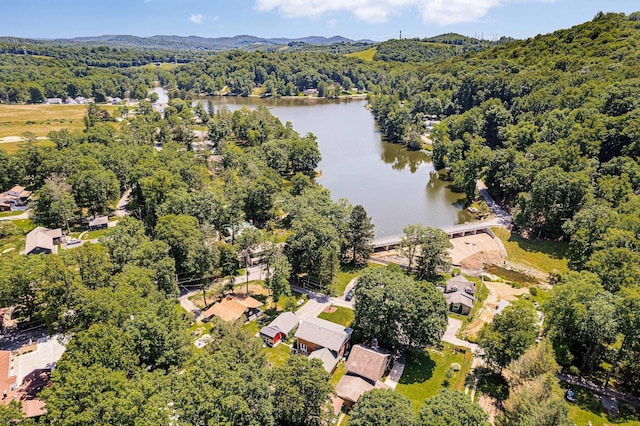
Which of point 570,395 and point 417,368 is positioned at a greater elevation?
point 570,395

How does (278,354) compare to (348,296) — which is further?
(348,296)

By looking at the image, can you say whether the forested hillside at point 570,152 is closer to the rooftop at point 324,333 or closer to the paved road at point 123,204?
the rooftop at point 324,333

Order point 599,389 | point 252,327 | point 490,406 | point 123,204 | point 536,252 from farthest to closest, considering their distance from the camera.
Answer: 1. point 123,204
2. point 536,252
3. point 252,327
4. point 599,389
5. point 490,406

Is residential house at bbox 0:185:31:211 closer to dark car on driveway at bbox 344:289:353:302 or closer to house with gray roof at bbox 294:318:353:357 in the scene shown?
house with gray roof at bbox 294:318:353:357

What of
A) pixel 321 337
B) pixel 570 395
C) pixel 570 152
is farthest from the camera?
pixel 570 152

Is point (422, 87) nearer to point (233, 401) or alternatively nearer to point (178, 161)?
point (178, 161)

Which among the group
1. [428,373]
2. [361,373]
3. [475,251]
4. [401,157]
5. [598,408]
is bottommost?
[428,373]

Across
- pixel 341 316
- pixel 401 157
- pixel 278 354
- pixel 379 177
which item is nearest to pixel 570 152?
pixel 379 177

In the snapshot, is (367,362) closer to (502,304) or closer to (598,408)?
(598,408)
